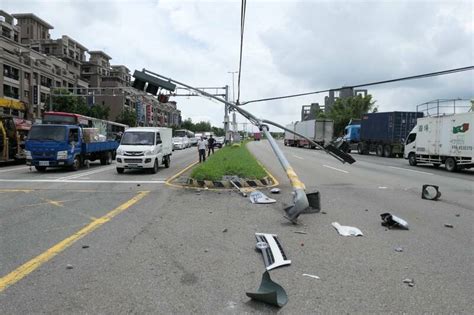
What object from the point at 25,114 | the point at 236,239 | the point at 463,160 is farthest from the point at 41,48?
the point at 236,239

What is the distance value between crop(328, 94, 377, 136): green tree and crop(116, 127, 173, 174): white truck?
5337 cm

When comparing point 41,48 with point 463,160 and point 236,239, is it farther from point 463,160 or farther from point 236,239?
A: point 236,239

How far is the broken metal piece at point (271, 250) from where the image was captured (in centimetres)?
574

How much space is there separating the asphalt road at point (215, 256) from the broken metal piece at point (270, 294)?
80mm

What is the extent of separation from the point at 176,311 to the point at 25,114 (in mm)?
26565

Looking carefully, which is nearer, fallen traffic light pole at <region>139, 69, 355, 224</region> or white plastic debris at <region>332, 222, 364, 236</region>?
white plastic debris at <region>332, 222, 364, 236</region>

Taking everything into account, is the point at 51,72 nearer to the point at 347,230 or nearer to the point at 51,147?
the point at 51,147

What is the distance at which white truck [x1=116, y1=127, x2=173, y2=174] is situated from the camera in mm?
19188

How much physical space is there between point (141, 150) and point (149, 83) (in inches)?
190

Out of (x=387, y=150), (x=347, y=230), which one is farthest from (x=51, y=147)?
(x=387, y=150)

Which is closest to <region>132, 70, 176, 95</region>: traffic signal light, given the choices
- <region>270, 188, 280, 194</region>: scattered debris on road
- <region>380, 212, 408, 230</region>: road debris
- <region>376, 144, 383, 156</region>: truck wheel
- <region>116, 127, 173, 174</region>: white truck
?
<region>116, 127, 173, 174</region>: white truck

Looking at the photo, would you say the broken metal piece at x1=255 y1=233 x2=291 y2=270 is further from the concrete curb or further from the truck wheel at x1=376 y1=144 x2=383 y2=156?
the truck wheel at x1=376 y1=144 x2=383 y2=156

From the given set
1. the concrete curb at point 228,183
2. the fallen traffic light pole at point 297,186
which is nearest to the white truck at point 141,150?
the concrete curb at point 228,183

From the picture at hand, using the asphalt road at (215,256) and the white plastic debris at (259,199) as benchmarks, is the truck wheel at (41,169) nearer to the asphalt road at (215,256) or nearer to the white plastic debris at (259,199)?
the asphalt road at (215,256)
